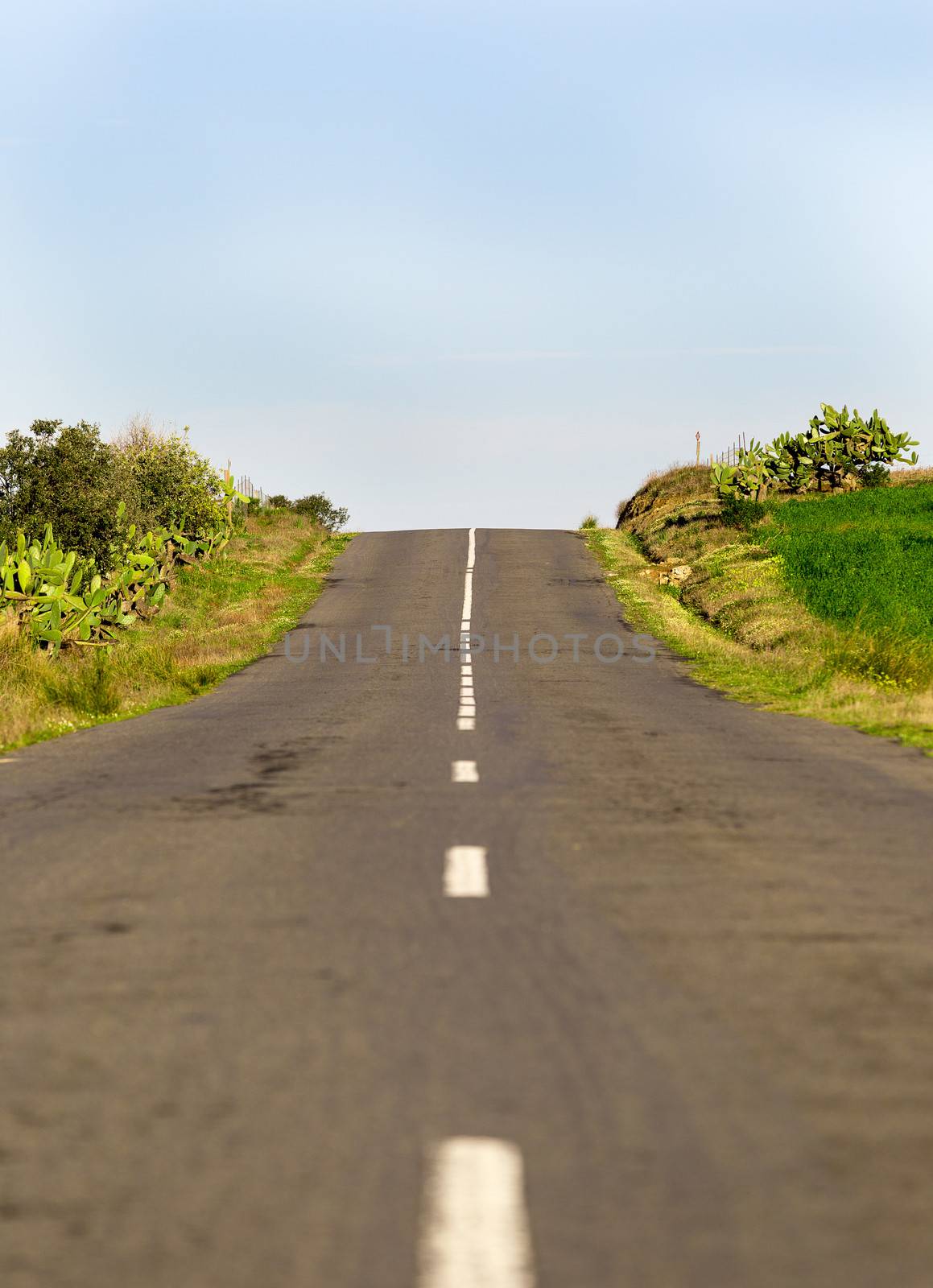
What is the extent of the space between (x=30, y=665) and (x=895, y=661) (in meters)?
13.7

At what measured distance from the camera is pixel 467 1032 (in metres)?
4.77

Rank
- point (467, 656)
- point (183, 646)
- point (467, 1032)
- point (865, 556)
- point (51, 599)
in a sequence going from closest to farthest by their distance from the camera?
point (467, 1032) → point (51, 599) → point (467, 656) → point (183, 646) → point (865, 556)

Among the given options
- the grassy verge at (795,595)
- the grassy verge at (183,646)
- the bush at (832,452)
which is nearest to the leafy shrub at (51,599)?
the grassy verge at (183,646)

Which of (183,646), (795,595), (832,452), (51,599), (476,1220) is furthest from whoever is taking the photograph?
(832,452)

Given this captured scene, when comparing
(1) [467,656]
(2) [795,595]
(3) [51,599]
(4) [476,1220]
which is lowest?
A: (4) [476,1220]

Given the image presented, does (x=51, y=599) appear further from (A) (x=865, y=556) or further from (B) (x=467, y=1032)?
(A) (x=865, y=556)

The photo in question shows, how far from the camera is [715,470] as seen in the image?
58594 mm

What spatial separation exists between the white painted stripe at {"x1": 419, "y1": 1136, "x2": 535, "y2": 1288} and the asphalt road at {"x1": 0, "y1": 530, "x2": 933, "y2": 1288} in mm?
10

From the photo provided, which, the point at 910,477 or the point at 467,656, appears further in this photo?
the point at 910,477

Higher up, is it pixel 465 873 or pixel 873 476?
pixel 873 476

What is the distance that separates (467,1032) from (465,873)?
8.63 feet

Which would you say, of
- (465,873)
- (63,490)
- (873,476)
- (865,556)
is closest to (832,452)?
(873,476)

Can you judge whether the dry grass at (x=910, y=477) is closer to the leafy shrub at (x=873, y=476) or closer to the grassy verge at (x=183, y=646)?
the leafy shrub at (x=873, y=476)

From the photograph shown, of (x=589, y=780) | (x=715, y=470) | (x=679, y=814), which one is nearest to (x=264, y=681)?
(x=589, y=780)
